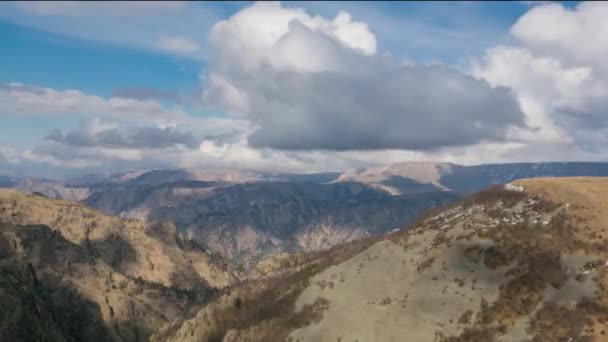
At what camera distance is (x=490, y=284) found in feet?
512

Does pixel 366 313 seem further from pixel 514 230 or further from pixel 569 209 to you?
pixel 569 209

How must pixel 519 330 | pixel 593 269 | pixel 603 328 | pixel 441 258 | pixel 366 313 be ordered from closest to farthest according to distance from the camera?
pixel 603 328, pixel 519 330, pixel 593 269, pixel 366 313, pixel 441 258

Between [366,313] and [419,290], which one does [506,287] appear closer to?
[419,290]

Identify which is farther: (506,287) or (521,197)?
(521,197)

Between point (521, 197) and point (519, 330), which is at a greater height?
point (521, 197)

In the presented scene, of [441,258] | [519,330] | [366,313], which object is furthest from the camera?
[441,258]

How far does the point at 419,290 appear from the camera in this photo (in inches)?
6570

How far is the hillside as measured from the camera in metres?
137

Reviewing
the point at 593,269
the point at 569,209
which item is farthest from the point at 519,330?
the point at 569,209

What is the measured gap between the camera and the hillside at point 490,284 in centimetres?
13688

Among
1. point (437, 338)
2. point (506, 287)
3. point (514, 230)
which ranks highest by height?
point (514, 230)

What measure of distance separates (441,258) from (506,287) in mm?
27740

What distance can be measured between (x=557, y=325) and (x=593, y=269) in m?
22.4

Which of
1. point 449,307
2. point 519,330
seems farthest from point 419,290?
point 519,330
